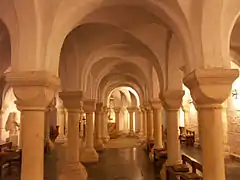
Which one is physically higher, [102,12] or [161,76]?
[102,12]

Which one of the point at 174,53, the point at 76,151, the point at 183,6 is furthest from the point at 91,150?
the point at 183,6

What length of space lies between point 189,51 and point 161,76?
3.16m

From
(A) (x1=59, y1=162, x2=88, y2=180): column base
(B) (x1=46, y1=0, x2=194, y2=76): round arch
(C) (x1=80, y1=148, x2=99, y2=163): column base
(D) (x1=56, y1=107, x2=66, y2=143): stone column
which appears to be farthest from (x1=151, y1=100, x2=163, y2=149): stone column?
(D) (x1=56, y1=107, x2=66, y2=143): stone column

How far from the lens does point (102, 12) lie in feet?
21.4

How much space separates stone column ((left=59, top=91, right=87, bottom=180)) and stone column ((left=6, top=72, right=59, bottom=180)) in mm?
3293

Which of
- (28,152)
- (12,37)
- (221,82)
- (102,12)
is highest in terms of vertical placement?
(102,12)

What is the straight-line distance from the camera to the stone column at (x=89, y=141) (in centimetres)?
1111

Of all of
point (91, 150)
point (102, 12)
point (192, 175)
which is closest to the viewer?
point (192, 175)

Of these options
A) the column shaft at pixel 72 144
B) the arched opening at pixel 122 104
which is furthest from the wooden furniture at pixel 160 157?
the arched opening at pixel 122 104

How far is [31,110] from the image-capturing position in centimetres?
425

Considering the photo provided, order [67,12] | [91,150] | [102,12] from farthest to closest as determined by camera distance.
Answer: [91,150] → [102,12] → [67,12]

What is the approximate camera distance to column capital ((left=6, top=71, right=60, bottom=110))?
13.6ft

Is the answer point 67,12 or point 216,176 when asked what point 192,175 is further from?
point 67,12

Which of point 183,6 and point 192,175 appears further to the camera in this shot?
point 192,175
